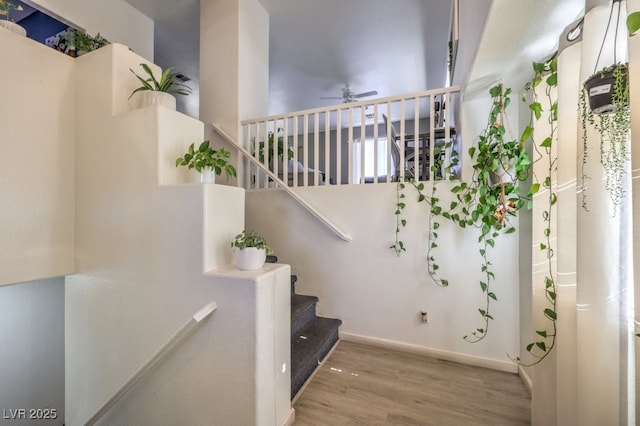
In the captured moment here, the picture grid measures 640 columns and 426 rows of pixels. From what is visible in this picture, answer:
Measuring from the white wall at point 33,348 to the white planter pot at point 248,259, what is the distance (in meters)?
2.08

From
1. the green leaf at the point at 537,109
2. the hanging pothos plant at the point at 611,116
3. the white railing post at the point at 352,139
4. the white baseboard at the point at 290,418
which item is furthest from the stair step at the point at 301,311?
the green leaf at the point at 537,109

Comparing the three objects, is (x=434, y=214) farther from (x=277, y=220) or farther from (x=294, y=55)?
(x=294, y=55)

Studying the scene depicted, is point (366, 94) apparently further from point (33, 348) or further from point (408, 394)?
point (33, 348)

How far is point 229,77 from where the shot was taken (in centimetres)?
314

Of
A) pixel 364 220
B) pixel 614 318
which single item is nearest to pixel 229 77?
pixel 364 220

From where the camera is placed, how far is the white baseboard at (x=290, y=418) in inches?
61.1

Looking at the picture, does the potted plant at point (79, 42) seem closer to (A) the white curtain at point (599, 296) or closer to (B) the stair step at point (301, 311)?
(B) the stair step at point (301, 311)

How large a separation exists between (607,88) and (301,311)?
220cm

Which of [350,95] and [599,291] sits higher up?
[350,95]

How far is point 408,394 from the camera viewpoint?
182cm

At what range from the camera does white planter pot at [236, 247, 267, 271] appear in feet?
4.87

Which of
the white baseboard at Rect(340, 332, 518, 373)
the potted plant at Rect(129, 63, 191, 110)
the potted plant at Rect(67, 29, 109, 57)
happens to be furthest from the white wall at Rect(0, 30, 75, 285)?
the white baseboard at Rect(340, 332, 518, 373)

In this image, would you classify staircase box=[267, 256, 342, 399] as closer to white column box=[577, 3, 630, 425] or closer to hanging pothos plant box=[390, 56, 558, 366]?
hanging pothos plant box=[390, 56, 558, 366]

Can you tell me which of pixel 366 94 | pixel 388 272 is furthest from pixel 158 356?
pixel 366 94
